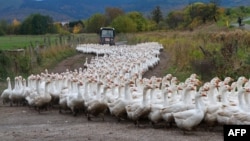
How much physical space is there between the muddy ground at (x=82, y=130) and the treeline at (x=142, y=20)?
5648cm

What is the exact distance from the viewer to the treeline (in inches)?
3000

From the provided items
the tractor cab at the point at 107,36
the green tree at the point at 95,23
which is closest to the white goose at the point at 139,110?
the tractor cab at the point at 107,36

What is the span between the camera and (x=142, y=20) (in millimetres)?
93625

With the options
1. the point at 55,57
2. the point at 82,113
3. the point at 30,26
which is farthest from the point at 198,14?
the point at 82,113

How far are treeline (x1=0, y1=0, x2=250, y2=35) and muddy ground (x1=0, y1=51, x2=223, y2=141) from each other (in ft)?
185

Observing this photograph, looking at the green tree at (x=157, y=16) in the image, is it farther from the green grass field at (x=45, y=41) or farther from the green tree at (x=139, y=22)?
the green grass field at (x=45, y=41)

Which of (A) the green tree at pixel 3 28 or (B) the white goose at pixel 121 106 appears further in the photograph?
(A) the green tree at pixel 3 28

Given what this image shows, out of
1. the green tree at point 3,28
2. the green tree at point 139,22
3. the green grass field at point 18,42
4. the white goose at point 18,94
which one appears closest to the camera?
the white goose at point 18,94

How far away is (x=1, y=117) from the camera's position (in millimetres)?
15734

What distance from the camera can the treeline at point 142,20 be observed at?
250ft

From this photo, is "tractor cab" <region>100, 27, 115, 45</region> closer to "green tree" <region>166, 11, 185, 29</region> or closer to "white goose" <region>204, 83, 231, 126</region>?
"white goose" <region>204, 83, 231, 126</region>

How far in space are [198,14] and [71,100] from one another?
6626cm

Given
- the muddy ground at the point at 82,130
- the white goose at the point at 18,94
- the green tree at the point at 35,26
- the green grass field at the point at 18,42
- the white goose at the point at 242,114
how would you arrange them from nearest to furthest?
1. the white goose at the point at 242,114
2. the muddy ground at the point at 82,130
3. the white goose at the point at 18,94
4. the green grass field at the point at 18,42
5. the green tree at the point at 35,26

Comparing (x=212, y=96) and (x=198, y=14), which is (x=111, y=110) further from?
(x=198, y=14)
